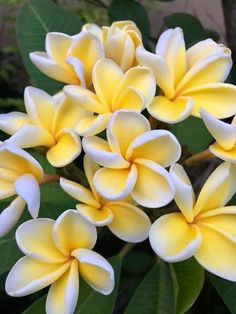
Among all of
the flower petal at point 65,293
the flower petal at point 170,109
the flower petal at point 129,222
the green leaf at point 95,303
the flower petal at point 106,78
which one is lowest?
the green leaf at point 95,303

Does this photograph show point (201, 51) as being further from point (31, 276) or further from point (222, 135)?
point (31, 276)

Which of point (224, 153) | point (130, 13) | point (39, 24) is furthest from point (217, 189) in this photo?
point (130, 13)

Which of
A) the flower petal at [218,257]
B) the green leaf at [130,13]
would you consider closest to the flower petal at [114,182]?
the flower petal at [218,257]

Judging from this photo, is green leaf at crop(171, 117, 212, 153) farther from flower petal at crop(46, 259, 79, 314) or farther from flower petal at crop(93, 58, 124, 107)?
flower petal at crop(46, 259, 79, 314)

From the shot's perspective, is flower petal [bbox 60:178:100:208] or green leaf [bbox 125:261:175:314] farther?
green leaf [bbox 125:261:175:314]

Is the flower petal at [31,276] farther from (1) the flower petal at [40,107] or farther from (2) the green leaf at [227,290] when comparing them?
(2) the green leaf at [227,290]

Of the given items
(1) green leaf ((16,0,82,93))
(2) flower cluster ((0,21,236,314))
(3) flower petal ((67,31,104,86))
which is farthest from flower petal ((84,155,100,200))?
(1) green leaf ((16,0,82,93))

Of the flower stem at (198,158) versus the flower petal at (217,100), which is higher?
the flower petal at (217,100)
